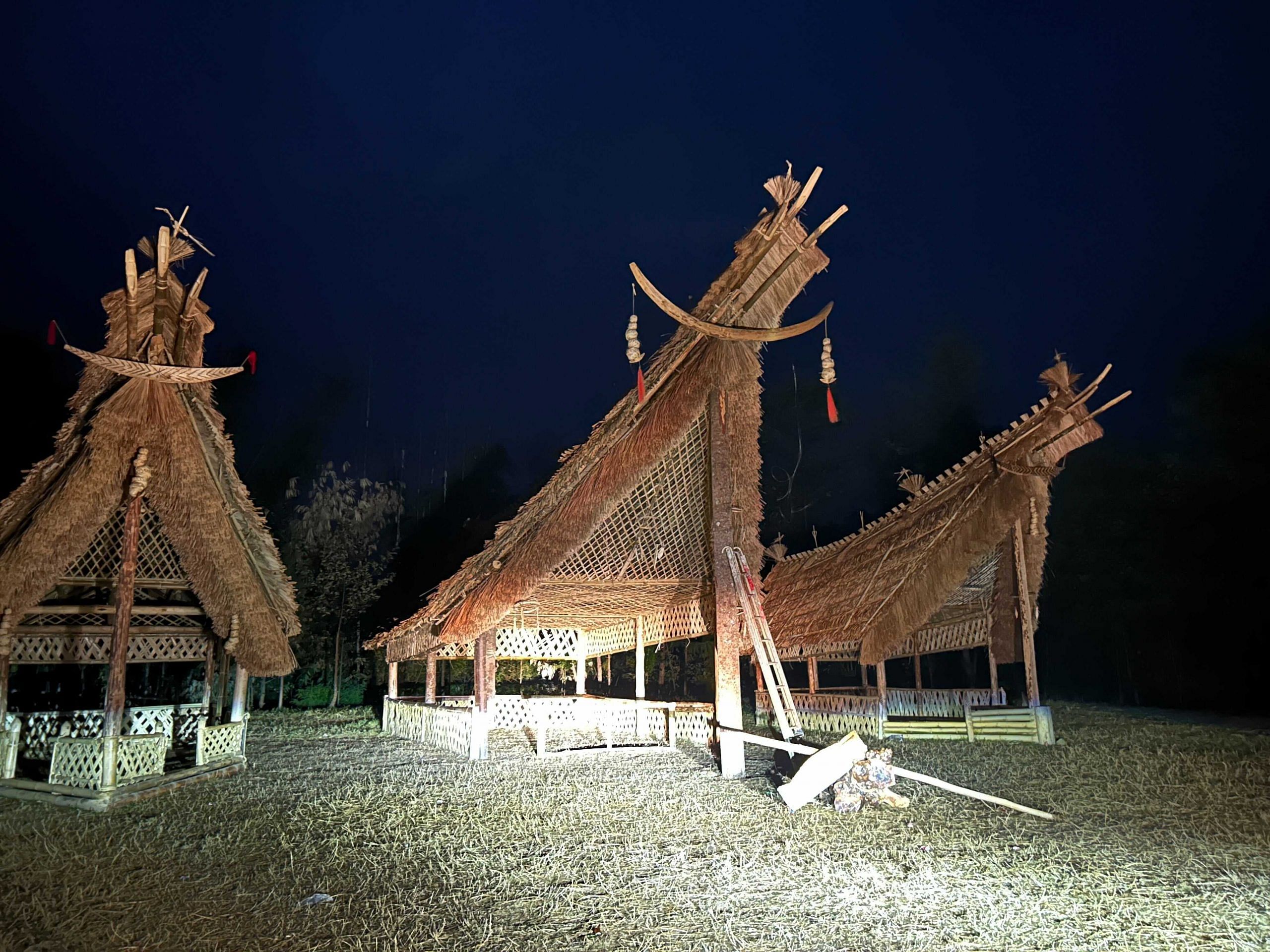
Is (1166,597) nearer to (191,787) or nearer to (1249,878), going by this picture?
(1249,878)

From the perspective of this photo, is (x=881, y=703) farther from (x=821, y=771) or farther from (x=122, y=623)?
(x=122, y=623)

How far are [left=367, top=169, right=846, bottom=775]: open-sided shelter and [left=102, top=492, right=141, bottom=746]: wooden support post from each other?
9.40 ft

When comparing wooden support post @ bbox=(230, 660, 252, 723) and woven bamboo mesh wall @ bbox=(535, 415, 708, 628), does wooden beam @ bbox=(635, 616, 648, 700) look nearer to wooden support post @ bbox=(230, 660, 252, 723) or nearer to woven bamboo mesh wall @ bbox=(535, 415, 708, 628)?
woven bamboo mesh wall @ bbox=(535, 415, 708, 628)

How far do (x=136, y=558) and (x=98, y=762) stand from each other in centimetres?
217

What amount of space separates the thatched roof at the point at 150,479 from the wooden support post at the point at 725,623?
515 centimetres

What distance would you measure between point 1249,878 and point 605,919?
353 cm

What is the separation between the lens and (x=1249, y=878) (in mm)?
3850

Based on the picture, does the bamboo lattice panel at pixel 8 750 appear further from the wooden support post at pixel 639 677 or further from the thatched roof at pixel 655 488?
the wooden support post at pixel 639 677

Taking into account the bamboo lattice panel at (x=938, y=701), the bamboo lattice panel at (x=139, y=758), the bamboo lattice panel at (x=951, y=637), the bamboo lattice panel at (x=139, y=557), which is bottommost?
the bamboo lattice panel at (x=938, y=701)

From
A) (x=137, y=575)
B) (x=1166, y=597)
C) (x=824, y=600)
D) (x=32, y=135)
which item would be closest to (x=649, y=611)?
(x=824, y=600)

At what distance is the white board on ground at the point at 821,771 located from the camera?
5.26 meters

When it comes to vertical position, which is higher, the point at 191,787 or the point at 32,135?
the point at 32,135

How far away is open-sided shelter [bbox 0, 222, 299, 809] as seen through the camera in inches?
254

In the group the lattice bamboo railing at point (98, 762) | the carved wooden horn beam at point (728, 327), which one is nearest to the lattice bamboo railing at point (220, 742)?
the lattice bamboo railing at point (98, 762)
